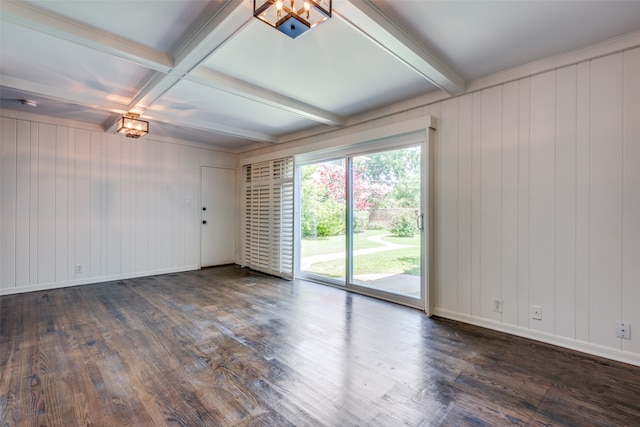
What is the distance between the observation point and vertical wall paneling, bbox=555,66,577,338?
255cm

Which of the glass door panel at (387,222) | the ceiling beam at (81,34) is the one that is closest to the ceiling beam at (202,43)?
the ceiling beam at (81,34)

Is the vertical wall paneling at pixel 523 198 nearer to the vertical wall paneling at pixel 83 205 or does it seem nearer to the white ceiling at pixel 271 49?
the white ceiling at pixel 271 49

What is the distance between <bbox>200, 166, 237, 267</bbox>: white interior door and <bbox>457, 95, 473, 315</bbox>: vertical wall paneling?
4.71 metres

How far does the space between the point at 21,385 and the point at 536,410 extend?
325 centimetres

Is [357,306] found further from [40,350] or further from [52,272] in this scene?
[52,272]

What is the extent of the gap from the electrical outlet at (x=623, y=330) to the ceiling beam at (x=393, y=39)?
242cm

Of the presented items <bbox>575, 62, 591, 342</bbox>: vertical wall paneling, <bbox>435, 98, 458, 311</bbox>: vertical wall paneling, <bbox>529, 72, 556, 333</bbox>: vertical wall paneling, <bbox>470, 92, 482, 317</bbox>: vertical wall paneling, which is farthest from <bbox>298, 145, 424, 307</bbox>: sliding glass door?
<bbox>575, 62, 591, 342</bbox>: vertical wall paneling

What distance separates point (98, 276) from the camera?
15.8 feet

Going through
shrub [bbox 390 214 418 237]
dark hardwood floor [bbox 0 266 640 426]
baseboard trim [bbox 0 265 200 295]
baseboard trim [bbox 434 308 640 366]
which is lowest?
dark hardwood floor [bbox 0 266 640 426]

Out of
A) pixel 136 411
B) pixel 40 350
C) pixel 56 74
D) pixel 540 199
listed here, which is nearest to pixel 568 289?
pixel 540 199

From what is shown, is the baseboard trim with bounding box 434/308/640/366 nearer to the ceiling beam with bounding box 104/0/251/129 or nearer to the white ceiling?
the white ceiling

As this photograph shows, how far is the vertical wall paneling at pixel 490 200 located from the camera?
2949 millimetres

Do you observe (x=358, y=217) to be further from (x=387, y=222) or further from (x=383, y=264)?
(x=383, y=264)

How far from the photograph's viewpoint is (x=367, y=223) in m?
4.17
